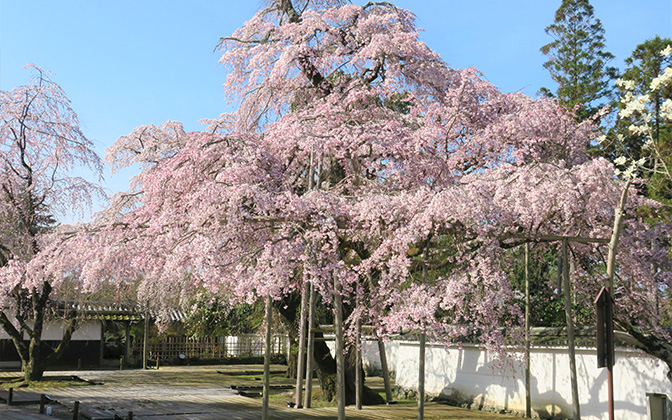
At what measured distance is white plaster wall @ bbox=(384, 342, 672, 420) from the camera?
1208 cm

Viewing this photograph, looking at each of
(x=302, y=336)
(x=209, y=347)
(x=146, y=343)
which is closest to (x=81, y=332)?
(x=146, y=343)

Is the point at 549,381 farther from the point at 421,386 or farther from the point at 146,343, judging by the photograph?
the point at 146,343

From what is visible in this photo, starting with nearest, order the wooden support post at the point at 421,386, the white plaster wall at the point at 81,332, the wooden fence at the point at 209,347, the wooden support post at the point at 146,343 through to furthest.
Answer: the wooden support post at the point at 421,386 < the white plaster wall at the point at 81,332 < the wooden support post at the point at 146,343 < the wooden fence at the point at 209,347

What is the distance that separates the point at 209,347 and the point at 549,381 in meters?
22.2

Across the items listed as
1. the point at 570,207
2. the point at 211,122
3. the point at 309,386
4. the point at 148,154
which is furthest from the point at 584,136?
the point at 148,154

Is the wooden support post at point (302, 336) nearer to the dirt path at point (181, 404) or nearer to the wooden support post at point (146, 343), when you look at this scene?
the dirt path at point (181, 404)

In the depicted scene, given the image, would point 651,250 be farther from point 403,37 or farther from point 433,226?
point 403,37

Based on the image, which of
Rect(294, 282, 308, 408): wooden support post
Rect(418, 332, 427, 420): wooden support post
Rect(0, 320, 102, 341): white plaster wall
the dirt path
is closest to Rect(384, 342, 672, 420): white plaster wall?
Rect(418, 332, 427, 420): wooden support post

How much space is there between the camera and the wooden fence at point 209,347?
3078 cm

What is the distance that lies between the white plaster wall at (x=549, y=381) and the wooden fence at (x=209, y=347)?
1418 cm

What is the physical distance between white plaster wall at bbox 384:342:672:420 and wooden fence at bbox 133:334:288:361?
14179mm

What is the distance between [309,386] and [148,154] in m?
8.70

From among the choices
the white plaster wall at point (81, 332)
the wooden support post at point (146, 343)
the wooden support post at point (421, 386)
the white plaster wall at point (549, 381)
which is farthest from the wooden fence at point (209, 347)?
the wooden support post at point (421, 386)

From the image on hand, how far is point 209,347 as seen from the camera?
107 ft
